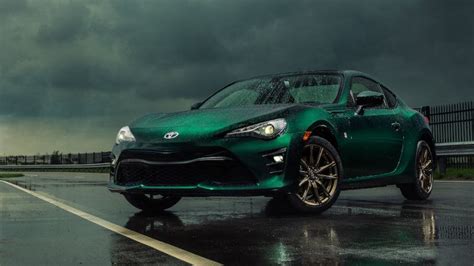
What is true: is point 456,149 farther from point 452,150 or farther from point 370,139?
point 370,139

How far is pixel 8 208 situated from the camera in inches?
309

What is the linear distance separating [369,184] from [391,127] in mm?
874

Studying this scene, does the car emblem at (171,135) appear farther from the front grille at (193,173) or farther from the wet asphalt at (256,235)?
the wet asphalt at (256,235)

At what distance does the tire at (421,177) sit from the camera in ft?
26.5

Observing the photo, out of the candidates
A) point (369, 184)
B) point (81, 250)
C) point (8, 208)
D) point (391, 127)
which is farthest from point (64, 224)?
point (391, 127)

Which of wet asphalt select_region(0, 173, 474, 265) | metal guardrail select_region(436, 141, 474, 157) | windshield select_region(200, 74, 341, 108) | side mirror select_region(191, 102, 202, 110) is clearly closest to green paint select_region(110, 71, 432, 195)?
windshield select_region(200, 74, 341, 108)

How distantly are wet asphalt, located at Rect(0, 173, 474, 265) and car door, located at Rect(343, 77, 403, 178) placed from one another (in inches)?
19.1

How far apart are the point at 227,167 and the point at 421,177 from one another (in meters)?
3.50

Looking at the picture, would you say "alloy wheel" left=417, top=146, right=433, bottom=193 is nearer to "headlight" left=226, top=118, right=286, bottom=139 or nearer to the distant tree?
"headlight" left=226, top=118, right=286, bottom=139

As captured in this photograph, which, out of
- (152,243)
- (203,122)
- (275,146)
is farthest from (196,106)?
(152,243)

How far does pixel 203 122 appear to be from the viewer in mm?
6105

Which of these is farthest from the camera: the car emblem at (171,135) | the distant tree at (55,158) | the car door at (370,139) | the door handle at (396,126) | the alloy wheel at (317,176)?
the distant tree at (55,158)

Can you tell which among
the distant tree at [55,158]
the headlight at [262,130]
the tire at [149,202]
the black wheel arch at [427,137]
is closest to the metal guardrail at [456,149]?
the black wheel arch at [427,137]

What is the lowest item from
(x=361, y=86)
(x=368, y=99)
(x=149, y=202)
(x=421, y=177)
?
(x=149, y=202)
